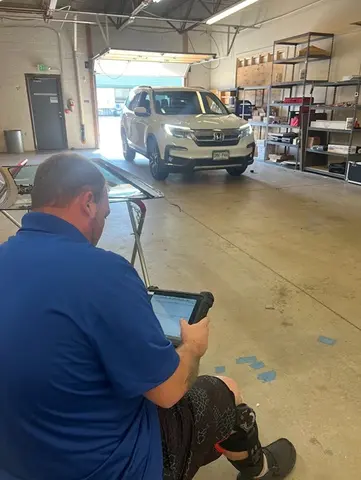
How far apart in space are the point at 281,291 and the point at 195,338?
2069 mm

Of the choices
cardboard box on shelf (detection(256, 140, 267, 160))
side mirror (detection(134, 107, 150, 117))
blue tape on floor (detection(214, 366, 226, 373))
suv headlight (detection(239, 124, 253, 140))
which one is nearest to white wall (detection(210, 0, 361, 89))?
cardboard box on shelf (detection(256, 140, 267, 160))

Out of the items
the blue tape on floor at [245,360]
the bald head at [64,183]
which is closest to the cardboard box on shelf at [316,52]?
the blue tape on floor at [245,360]

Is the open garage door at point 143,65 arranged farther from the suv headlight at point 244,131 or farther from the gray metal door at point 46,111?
the suv headlight at point 244,131

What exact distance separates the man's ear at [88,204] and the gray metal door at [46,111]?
11390mm

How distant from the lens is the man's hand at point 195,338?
1.08 metres

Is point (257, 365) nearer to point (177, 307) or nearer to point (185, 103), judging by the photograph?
point (177, 307)

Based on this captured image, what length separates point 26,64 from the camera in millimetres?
10711

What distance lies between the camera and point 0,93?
35.3 feet

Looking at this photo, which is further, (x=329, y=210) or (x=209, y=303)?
(x=329, y=210)

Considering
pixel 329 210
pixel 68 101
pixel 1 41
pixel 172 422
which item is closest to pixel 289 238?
pixel 329 210

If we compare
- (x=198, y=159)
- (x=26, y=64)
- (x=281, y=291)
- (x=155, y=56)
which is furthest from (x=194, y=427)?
(x=155, y=56)

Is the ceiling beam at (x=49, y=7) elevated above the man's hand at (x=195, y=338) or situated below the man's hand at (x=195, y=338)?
above

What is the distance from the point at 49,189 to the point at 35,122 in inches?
451

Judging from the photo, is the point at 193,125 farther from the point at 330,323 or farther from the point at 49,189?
the point at 49,189
